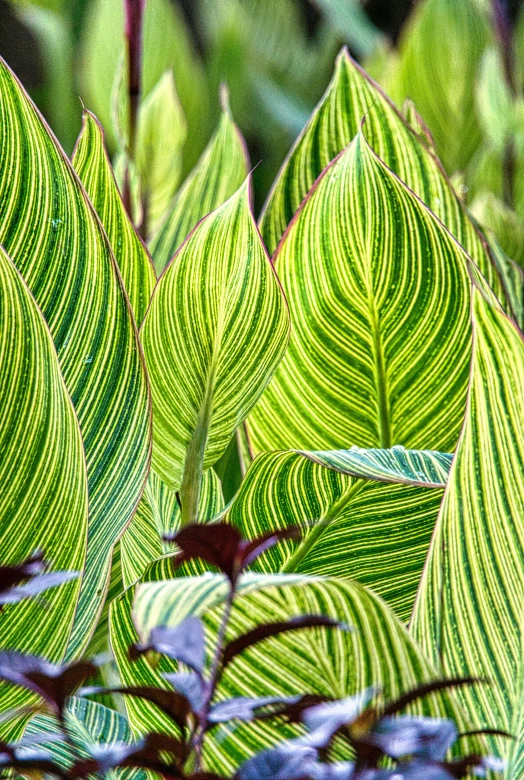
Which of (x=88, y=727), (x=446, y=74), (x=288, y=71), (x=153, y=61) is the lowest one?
(x=88, y=727)

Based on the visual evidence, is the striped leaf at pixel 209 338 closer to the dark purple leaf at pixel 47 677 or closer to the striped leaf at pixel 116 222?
the striped leaf at pixel 116 222

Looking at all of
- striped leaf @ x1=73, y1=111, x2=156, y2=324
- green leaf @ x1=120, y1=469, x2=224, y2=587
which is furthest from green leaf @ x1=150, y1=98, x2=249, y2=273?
green leaf @ x1=120, y1=469, x2=224, y2=587

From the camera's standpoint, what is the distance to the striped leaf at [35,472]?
16.9 inches

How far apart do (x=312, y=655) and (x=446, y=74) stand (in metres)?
1.50

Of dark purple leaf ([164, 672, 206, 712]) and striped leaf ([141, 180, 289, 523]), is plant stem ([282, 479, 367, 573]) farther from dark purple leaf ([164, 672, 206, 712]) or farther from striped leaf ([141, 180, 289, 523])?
dark purple leaf ([164, 672, 206, 712])

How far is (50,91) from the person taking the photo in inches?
100

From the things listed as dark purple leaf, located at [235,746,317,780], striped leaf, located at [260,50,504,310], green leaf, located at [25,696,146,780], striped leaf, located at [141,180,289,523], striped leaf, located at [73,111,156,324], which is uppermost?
striped leaf, located at [260,50,504,310]

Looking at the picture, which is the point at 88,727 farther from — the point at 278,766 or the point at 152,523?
the point at 278,766

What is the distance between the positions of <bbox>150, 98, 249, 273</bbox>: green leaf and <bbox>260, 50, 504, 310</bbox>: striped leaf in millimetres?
119

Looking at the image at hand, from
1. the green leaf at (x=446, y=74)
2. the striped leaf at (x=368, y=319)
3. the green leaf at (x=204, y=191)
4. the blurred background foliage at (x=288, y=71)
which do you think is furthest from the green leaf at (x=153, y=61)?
the striped leaf at (x=368, y=319)

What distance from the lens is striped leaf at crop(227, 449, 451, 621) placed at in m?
0.55

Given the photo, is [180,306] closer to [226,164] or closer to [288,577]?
[288,577]

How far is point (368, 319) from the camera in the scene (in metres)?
0.63

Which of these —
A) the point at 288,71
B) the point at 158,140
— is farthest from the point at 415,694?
the point at 288,71
